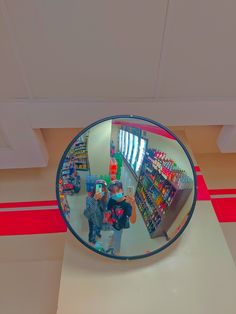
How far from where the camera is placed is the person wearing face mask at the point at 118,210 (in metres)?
1.00

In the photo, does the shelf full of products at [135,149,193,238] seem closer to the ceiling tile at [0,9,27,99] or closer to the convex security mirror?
the convex security mirror

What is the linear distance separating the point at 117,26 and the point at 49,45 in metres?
0.24

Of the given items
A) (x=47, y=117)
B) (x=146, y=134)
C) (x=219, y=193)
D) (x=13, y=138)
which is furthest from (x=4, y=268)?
(x=219, y=193)

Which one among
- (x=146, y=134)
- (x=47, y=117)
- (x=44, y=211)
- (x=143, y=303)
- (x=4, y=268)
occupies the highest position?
(x=47, y=117)

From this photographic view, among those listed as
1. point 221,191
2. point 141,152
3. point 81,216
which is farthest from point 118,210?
point 221,191

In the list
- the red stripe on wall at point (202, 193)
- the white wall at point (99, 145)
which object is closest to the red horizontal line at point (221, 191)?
the red stripe on wall at point (202, 193)

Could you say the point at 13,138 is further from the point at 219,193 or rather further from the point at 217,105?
the point at 219,193

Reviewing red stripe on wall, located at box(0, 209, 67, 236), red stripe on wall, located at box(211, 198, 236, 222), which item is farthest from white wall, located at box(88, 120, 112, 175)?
red stripe on wall, located at box(211, 198, 236, 222)

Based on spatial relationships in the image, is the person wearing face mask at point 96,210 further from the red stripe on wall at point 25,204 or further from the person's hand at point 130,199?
A: the red stripe on wall at point 25,204

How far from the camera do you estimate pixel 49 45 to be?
0.96 metres

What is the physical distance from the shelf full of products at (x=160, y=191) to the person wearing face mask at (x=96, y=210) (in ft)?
0.41

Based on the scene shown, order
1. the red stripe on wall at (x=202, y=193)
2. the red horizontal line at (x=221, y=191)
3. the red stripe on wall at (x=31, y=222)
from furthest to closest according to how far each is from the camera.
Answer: the red horizontal line at (x=221, y=191), the red stripe on wall at (x=31, y=222), the red stripe on wall at (x=202, y=193)

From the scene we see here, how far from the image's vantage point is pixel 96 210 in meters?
1.01

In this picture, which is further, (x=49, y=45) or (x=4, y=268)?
(x=4, y=268)
